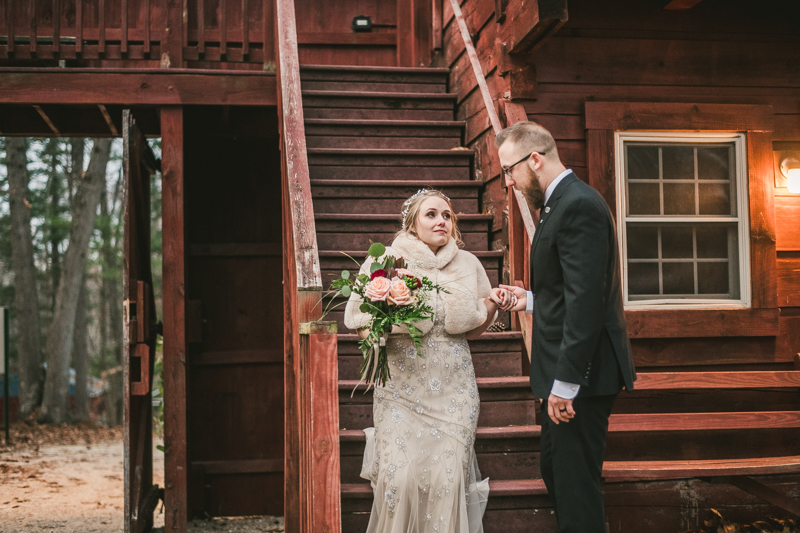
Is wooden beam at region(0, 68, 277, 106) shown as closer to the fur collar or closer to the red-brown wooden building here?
the red-brown wooden building

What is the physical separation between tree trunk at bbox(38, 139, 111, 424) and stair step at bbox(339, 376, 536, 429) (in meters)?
11.2

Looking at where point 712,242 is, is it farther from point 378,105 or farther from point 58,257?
point 58,257

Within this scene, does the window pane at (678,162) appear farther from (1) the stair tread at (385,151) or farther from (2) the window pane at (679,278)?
(1) the stair tread at (385,151)

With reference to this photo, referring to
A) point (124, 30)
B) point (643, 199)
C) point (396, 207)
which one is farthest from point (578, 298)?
point (124, 30)

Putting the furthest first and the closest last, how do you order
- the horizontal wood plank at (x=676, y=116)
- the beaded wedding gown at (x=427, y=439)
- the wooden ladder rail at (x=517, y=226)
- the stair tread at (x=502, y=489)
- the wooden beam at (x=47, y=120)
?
the wooden beam at (x=47, y=120), the horizontal wood plank at (x=676, y=116), the wooden ladder rail at (x=517, y=226), the stair tread at (x=502, y=489), the beaded wedding gown at (x=427, y=439)

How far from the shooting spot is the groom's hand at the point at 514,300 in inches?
115

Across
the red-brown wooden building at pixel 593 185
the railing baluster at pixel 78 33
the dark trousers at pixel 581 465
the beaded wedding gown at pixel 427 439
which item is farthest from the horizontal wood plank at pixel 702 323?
the railing baluster at pixel 78 33

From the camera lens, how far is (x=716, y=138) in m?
4.88

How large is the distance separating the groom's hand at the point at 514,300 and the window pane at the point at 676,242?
2.32m

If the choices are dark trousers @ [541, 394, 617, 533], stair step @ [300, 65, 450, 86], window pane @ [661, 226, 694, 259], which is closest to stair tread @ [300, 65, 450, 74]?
stair step @ [300, 65, 450, 86]

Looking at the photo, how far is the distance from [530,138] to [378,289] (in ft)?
2.77

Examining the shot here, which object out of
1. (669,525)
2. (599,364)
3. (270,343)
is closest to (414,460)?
(599,364)

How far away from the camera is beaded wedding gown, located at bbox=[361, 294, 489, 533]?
289 cm

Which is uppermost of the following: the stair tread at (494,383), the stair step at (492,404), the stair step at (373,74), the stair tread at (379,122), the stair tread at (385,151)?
the stair step at (373,74)
